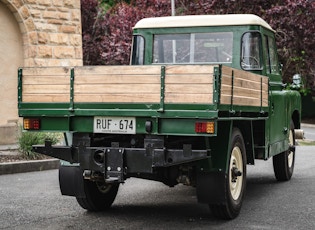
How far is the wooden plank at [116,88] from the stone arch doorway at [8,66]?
8.76 meters

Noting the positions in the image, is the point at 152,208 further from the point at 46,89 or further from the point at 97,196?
the point at 46,89

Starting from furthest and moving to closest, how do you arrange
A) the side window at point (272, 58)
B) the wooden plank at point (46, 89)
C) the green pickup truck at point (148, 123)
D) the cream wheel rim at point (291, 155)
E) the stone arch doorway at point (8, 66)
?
the stone arch doorway at point (8, 66) → the cream wheel rim at point (291, 155) → the side window at point (272, 58) → the wooden plank at point (46, 89) → the green pickup truck at point (148, 123)

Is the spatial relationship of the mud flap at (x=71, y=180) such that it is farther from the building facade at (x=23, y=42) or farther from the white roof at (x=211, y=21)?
the building facade at (x=23, y=42)

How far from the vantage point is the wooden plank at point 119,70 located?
7027mm

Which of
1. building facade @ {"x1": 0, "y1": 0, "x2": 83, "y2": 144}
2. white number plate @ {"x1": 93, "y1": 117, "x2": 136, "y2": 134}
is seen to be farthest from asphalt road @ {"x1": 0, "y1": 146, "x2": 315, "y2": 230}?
building facade @ {"x1": 0, "y1": 0, "x2": 83, "y2": 144}

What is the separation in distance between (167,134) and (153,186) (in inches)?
149

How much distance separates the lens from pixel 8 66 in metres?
16.1

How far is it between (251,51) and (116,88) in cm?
277

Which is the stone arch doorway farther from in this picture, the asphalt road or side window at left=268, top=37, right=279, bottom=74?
side window at left=268, top=37, right=279, bottom=74

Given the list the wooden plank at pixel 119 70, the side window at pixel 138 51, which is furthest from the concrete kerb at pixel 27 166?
the wooden plank at pixel 119 70

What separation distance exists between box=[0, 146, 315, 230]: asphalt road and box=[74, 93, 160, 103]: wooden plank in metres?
1.30

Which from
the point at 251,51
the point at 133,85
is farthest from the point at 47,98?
the point at 251,51

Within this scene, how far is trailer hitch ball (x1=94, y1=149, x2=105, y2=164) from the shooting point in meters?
7.44

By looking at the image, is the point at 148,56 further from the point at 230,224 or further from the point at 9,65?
the point at 9,65
